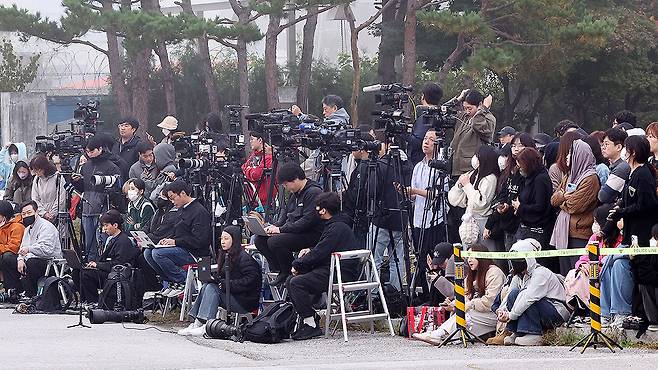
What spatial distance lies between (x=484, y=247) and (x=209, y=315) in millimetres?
3126

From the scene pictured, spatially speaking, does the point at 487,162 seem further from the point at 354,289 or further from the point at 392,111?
the point at 354,289

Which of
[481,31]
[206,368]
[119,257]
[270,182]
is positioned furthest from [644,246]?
[481,31]

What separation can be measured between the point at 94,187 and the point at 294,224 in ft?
15.0

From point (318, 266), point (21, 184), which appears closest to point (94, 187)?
point (21, 184)

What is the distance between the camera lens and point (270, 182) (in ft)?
53.1

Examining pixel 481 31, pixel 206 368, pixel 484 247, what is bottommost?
pixel 206 368

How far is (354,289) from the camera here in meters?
14.0

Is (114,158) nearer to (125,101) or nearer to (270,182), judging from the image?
(270,182)

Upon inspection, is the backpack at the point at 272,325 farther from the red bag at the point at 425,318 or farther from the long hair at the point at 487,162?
the long hair at the point at 487,162

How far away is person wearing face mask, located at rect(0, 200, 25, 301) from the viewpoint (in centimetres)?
1859

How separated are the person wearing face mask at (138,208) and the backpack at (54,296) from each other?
1.04 metres

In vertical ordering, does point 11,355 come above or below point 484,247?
below

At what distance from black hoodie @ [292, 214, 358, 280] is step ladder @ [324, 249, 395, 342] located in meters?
0.13

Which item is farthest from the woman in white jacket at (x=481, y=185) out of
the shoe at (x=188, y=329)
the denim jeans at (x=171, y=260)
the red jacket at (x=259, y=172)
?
the denim jeans at (x=171, y=260)
